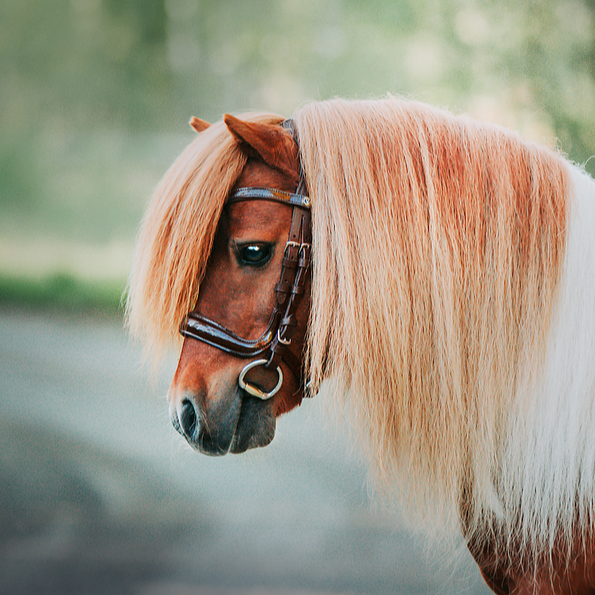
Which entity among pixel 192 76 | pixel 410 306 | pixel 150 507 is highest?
pixel 192 76

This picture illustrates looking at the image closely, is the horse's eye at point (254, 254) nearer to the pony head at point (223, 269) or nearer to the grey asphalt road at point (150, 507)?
the pony head at point (223, 269)

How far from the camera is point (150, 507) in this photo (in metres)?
1.16

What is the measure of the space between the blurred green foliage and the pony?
83 cm

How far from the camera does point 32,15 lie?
1193 millimetres

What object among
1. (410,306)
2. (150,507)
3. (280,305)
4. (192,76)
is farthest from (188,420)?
(192,76)

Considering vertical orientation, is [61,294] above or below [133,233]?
below

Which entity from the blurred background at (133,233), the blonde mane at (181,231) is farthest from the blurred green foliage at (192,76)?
the blonde mane at (181,231)

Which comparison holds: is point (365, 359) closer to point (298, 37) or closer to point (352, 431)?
point (352, 431)

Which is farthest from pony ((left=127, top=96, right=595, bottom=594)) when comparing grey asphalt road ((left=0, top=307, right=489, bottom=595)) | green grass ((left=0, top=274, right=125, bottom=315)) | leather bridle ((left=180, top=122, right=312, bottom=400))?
green grass ((left=0, top=274, right=125, bottom=315))

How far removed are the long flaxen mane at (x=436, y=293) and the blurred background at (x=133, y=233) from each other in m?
0.71

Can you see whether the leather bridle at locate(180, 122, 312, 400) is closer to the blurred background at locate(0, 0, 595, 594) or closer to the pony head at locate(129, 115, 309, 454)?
the pony head at locate(129, 115, 309, 454)

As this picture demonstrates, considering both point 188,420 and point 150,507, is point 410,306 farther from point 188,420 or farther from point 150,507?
point 150,507

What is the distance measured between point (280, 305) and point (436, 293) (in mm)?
174

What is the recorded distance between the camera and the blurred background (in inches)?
44.9
